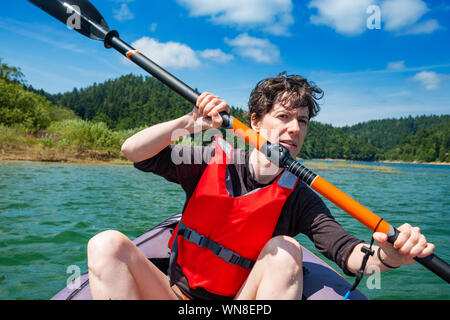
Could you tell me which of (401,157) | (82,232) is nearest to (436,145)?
(401,157)

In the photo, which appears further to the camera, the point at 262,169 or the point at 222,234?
the point at 262,169

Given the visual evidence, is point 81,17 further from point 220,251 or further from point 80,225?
point 80,225

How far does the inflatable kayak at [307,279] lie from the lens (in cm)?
191

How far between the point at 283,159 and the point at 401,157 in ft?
377

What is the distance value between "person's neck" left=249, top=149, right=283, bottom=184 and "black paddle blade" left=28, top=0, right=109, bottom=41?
4.51 ft

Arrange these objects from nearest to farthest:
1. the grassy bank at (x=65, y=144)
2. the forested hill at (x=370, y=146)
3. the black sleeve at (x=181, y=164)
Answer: the black sleeve at (x=181, y=164) → the grassy bank at (x=65, y=144) → the forested hill at (x=370, y=146)

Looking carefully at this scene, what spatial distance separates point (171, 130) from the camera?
63.7 inches

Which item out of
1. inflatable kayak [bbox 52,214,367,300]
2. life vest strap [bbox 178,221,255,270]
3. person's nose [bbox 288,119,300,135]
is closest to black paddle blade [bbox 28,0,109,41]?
person's nose [bbox 288,119,300,135]

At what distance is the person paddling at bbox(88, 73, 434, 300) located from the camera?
147 centimetres

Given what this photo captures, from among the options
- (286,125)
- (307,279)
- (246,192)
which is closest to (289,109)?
(286,125)

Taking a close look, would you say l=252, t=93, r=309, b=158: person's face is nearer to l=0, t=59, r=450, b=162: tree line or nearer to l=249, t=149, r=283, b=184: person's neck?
l=249, t=149, r=283, b=184: person's neck

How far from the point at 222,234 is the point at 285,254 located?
37 centimetres

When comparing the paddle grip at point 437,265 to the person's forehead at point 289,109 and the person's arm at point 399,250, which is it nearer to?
the person's arm at point 399,250

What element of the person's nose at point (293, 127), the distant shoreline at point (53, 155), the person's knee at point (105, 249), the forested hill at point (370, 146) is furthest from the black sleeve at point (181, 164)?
the forested hill at point (370, 146)
